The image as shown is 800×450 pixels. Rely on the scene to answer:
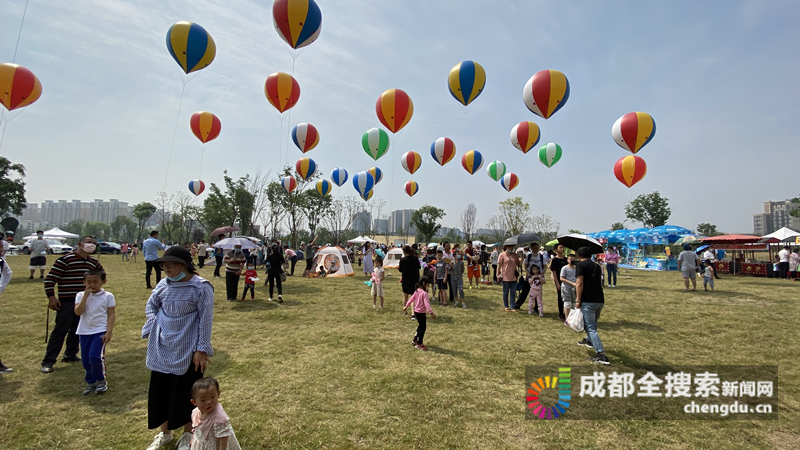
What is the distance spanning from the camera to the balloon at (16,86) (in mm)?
10766

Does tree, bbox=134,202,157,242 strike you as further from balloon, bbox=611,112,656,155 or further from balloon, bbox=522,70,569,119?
balloon, bbox=611,112,656,155

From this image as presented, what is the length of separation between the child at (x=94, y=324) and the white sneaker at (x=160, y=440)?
1.58m

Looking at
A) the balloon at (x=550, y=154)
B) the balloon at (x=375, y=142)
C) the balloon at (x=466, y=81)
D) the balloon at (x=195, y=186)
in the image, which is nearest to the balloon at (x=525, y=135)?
the balloon at (x=550, y=154)

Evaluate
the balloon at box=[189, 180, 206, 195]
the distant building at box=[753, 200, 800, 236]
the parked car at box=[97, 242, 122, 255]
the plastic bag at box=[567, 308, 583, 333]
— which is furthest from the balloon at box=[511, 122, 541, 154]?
the distant building at box=[753, 200, 800, 236]

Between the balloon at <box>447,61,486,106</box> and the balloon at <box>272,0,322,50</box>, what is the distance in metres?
5.75

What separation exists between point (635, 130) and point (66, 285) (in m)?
17.1

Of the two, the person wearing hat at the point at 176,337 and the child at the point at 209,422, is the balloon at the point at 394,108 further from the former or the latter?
the child at the point at 209,422

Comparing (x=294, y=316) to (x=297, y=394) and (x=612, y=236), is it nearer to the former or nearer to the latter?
(x=297, y=394)

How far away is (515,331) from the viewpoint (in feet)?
23.2

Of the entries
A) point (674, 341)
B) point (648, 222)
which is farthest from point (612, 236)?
point (648, 222)

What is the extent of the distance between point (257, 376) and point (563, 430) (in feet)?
12.7

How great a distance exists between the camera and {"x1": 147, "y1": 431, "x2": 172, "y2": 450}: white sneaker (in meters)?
2.98

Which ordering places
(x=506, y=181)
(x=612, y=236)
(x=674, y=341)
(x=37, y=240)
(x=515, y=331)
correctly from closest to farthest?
(x=674, y=341)
(x=515, y=331)
(x=37, y=240)
(x=506, y=181)
(x=612, y=236)

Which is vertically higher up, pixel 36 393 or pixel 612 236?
pixel 612 236
